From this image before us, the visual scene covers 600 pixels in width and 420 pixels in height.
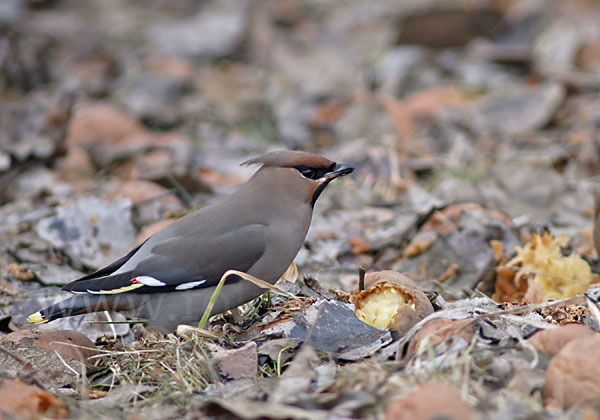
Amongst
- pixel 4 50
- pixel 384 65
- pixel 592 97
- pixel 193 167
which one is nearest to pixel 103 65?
pixel 4 50

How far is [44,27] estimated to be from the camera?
10.6 m

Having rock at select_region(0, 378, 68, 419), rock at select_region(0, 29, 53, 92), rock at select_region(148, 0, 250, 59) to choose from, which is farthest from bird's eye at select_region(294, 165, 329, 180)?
rock at select_region(148, 0, 250, 59)

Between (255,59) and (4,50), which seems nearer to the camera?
(4,50)

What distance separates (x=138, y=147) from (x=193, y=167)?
72cm

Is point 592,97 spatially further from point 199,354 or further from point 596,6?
point 199,354

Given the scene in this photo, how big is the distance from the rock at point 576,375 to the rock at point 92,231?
2.82m

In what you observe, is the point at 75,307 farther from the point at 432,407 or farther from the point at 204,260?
the point at 432,407

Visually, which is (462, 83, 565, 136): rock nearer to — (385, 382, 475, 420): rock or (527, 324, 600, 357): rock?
(527, 324, 600, 357): rock

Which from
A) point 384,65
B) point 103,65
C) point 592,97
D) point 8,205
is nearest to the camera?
point 8,205

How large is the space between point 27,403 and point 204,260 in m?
1.10

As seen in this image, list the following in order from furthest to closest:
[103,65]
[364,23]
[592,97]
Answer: [364,23]
[103,65]
[592,97]

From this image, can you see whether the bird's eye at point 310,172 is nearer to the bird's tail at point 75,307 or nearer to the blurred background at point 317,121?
the blurred background at point 317,121

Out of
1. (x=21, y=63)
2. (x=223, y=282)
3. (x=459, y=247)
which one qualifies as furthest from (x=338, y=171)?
(x=21, y=63)

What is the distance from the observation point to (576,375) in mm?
2248
